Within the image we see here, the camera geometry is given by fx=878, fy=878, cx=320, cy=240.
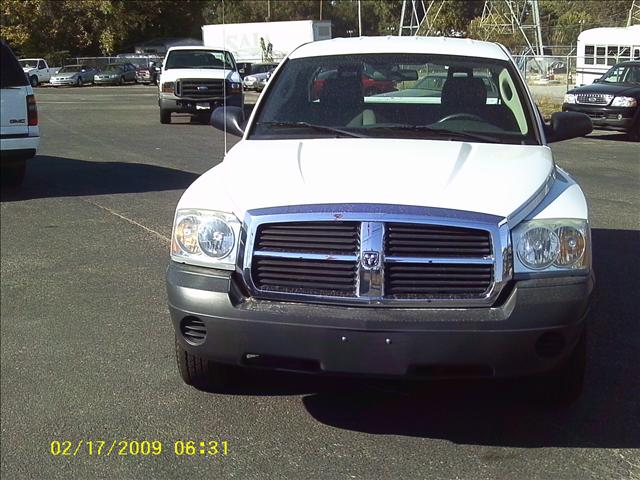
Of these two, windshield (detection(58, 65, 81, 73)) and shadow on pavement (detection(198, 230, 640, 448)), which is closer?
shadow on pavement (detection(198, 230, 640, 448))

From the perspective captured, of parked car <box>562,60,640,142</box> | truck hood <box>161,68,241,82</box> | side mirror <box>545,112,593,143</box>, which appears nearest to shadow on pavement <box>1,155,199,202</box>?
side mirror <box>545,112,593,143</box>

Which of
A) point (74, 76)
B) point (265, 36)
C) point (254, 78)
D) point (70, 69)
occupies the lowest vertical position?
point (74, 76)

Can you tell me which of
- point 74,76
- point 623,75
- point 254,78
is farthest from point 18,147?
point 74,76

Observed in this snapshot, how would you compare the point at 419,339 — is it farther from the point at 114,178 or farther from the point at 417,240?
the point at 114,178

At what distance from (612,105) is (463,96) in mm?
13756

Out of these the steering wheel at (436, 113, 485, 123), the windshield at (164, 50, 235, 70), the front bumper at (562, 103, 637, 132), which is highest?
the steering wheel at (436, 113, 485, 123)

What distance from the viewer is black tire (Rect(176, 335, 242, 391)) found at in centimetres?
420

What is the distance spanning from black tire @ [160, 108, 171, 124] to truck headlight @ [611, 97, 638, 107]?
34.1 ft

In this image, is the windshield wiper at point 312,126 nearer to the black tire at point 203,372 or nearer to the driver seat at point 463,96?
the driver seat at point 463,96

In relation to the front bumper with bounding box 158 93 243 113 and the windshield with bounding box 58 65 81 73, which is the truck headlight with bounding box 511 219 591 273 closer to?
the front bumper with bounding box 158 93 243 113

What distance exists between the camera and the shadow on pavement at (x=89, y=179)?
1061cm

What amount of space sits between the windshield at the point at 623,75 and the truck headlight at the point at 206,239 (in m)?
17.3

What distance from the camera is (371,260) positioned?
3666 millimetres

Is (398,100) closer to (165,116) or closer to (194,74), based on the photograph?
(194,74)
